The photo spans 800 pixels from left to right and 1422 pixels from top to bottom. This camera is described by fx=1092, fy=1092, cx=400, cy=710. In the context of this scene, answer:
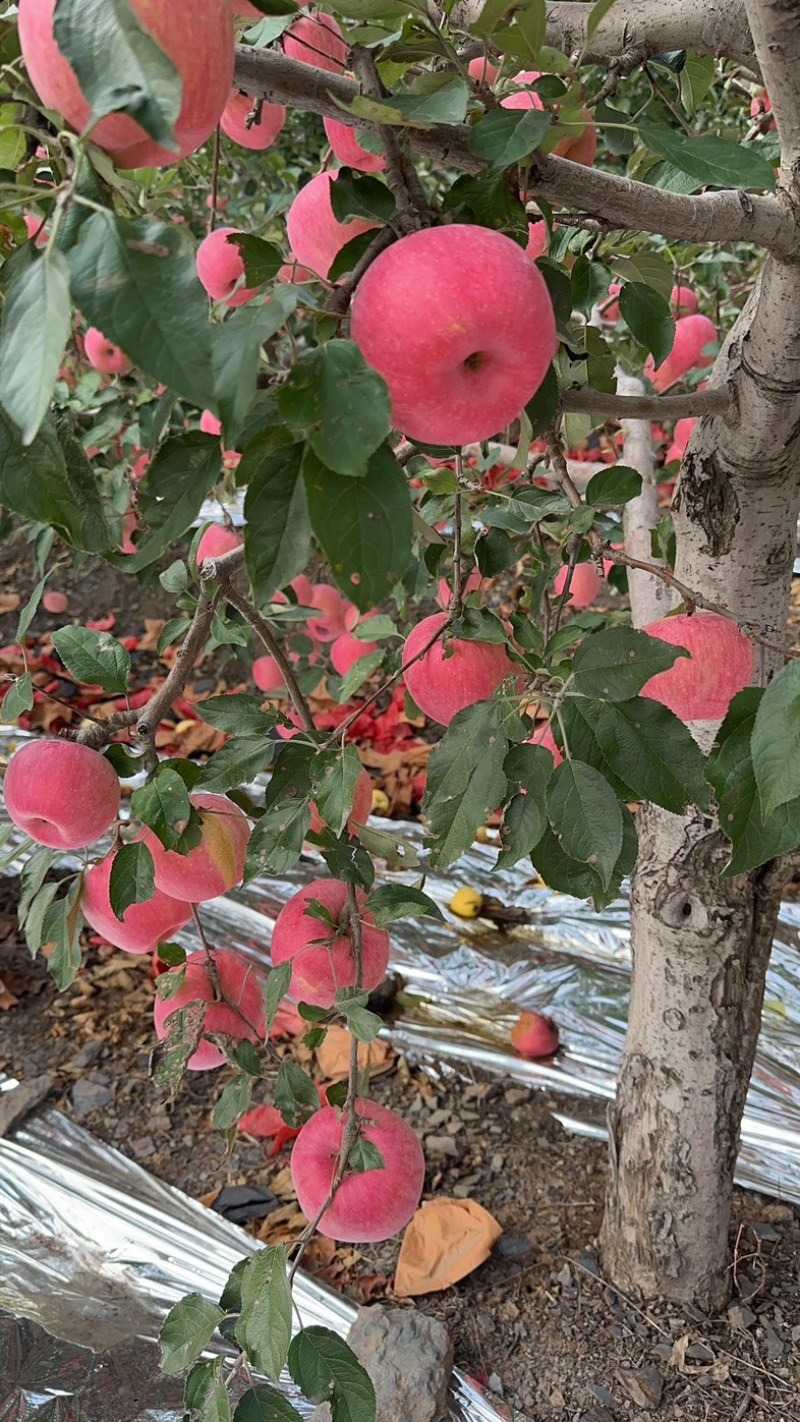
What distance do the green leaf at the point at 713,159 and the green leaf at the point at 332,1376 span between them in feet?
2.91

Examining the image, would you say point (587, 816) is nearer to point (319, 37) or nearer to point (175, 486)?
point (175, 486)

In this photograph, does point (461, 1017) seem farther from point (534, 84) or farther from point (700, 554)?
point (534, 84)

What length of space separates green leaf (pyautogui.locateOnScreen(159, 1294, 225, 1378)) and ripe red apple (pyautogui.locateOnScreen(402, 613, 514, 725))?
0.55 m

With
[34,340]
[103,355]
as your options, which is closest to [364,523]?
[34,340]

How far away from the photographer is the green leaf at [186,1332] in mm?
912

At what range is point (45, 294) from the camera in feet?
1.33

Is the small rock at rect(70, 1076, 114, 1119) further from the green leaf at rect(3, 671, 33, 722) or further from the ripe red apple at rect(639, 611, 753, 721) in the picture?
the ripe red apple at rect(639, 611, 753, 721)

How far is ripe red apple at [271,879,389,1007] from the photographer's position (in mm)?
1034

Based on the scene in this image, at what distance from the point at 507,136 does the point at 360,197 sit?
8 cm

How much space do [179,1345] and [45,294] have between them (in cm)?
86

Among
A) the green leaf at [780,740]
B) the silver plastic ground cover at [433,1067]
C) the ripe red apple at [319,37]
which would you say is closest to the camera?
the green leaf at [780,740]

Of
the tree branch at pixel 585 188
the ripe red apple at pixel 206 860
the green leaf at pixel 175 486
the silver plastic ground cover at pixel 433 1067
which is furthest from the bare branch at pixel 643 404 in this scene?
the silver plastic ground cover at pixel 433 1067

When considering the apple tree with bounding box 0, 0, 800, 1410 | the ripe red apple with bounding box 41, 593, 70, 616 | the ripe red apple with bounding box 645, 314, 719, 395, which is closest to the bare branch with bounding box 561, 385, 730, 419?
the apple tree with bounding box 0, 0, 800, 1410

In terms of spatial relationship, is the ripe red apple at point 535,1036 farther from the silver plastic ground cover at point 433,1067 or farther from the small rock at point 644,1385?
the small rock at point 644,1385
